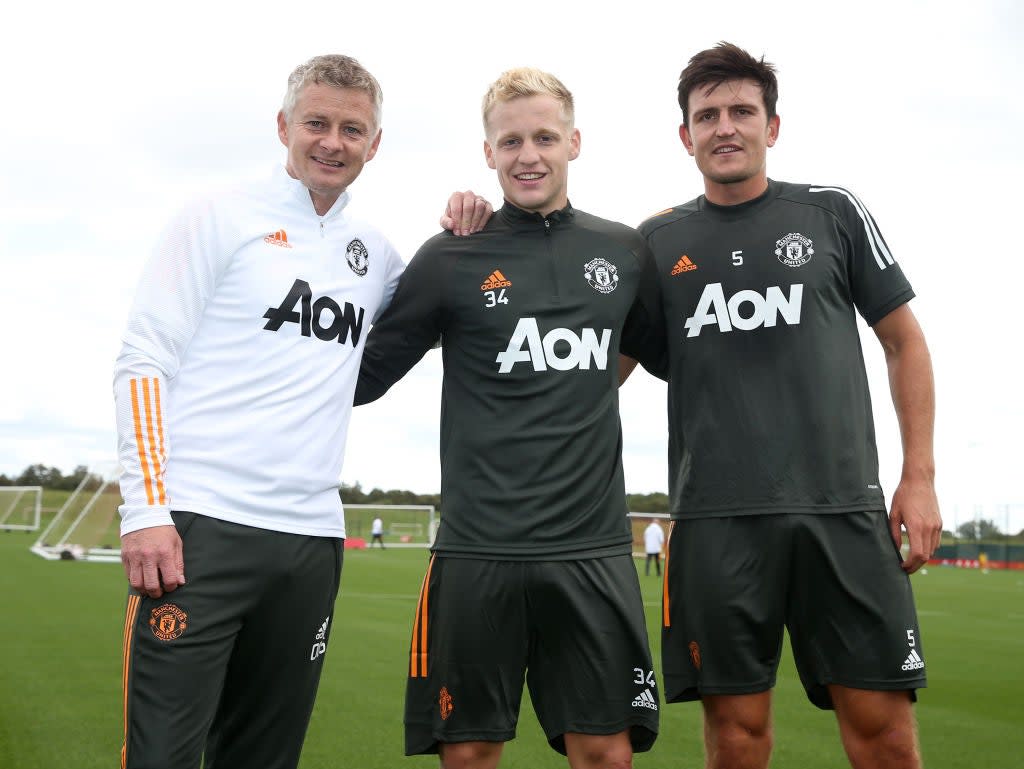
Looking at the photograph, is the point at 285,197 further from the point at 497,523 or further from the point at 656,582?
the point at 656,582

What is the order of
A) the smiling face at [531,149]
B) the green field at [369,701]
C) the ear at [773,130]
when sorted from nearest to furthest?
the smiling face at [531,149] → the ear at [773,130] → the green field at [369,701]

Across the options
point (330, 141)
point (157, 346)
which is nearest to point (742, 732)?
point (157, 346)

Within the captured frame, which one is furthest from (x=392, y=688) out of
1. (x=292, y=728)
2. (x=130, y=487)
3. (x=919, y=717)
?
(x=130, y=487)

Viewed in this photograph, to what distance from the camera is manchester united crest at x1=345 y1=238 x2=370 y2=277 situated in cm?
321

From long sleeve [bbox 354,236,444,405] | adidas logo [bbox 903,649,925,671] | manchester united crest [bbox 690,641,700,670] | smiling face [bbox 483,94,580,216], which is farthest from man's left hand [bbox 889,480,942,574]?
long sleeve [bbox 354,236,444,405]

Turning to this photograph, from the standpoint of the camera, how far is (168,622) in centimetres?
270

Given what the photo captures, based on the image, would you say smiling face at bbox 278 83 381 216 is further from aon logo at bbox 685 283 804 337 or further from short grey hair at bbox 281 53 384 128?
aon logo at bbox 685 283 804 337

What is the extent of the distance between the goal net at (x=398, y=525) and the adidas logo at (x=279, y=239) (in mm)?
40343

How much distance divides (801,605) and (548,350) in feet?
4.12

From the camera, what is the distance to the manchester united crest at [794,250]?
348 centimetres

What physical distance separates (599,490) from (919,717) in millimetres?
5399

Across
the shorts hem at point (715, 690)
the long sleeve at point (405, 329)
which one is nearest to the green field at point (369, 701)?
the shorts hem at point (715, 690)

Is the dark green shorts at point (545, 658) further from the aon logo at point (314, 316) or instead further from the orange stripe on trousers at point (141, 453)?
the orange stripe on trousers at point (141, 453)

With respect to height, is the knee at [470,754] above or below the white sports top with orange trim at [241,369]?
below
